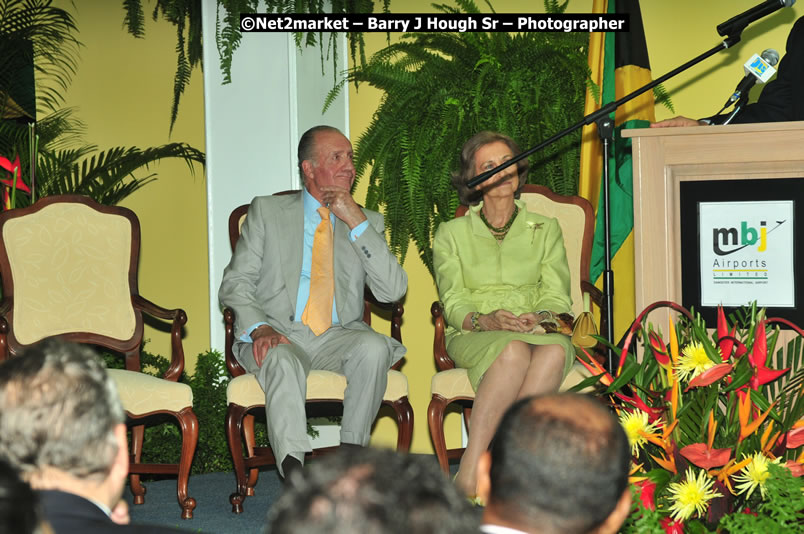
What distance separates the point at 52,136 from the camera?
4352 mm

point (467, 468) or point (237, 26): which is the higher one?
point (237, 26)

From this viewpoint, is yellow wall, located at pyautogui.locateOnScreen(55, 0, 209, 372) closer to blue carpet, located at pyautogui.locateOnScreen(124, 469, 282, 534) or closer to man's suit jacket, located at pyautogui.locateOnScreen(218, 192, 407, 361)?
blue carpet, located at pyautogui.locateOnScreen(124, 469, 282, 534)

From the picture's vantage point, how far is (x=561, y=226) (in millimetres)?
3723

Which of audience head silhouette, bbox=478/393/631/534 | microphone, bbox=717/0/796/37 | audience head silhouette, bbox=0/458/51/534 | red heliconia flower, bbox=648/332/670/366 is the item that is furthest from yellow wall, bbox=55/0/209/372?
audience head silhouette, bbox=0/458/51/534

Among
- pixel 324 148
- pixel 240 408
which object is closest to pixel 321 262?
pixel 324 148

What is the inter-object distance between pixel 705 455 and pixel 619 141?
2633 mm

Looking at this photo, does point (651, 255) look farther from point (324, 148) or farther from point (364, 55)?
point (364, 55)

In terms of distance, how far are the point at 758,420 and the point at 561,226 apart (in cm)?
205

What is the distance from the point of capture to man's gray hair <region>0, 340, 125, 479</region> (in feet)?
3.21

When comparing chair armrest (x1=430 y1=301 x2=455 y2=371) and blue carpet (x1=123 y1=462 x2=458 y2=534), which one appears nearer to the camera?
blue carpet (x1=123 y1=462 x2=458 y2=534)

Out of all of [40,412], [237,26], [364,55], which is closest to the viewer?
[40,412]

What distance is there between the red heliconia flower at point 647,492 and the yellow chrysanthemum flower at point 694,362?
0.22 metres

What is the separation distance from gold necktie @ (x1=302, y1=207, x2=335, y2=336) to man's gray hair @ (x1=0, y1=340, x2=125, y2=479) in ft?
7.94

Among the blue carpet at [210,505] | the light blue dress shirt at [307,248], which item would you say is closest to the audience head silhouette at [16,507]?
the blue carpet at [210,505]
